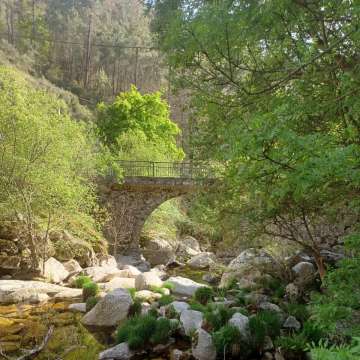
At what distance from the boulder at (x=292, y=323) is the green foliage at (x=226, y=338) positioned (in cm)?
138

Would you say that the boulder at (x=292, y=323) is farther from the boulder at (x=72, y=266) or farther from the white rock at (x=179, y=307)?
the boulder at (x=72, y=266)

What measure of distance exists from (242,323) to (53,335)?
378 cm

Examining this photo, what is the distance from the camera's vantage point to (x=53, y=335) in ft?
26.6

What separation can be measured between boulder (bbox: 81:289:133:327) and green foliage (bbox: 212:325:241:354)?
8.78ft

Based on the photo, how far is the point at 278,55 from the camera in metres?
4.77

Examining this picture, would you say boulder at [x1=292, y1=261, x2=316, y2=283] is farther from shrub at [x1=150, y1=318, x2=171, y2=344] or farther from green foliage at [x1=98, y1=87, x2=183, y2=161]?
green foliage at [x1=98, y1=87, x2=183, y2=161]

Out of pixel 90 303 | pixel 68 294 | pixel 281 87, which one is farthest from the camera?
pixel 68 294

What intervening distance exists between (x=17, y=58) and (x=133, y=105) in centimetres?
1728

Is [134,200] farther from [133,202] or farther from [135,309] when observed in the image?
[135,309]

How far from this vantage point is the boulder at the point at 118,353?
22.5 feet

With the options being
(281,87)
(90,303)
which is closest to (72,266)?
(90,303)

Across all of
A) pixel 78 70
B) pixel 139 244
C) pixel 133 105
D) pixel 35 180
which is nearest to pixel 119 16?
pixel 78 70

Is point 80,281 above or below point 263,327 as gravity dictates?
below

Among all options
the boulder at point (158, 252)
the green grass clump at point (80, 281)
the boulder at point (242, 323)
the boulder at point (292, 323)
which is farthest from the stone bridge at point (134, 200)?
the boulder at point (242, 323)
